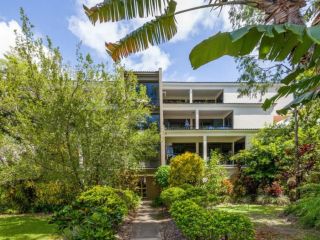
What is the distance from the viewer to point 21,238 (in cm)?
1116

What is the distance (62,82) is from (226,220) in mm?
7796

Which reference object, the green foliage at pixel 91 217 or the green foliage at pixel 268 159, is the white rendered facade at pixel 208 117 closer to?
the green foliage at pixel 268 159

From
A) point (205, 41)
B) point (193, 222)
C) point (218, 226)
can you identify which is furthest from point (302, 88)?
point (193, 222)

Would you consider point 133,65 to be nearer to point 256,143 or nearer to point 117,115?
point 117,115

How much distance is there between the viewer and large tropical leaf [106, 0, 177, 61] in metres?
6.09

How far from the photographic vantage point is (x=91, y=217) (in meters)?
7.31

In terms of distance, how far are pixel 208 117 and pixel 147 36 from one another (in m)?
29.8

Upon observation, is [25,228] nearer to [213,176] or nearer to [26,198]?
[26,198]

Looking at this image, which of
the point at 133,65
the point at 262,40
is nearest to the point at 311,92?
the point at 262,40

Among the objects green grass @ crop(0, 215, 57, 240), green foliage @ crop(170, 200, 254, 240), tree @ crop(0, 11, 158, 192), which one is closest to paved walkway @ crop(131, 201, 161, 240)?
tree @ crop(0, 11, 158, 192)

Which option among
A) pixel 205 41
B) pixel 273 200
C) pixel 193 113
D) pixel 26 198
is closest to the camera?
pixel 205 41

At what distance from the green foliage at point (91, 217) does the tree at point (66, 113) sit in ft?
5.41

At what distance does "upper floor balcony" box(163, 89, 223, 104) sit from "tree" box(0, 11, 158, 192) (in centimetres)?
2180

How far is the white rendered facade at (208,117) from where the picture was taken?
28.2 metres
